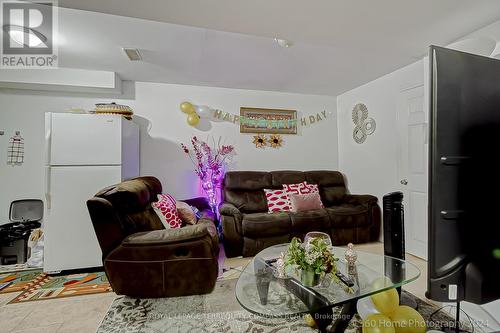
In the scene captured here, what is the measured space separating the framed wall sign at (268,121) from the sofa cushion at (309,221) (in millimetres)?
1517

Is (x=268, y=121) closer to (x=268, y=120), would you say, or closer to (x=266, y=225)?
(x=268, y=120)

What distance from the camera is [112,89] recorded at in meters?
3.14

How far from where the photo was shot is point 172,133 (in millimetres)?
3637

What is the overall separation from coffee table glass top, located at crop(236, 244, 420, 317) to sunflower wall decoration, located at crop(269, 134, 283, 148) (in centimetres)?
255

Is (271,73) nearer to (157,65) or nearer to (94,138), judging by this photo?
(157,65)

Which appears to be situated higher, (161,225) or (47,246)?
(161,225)

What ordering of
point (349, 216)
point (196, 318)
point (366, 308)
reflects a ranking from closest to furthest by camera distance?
point (366, 308)
point (196, 318)
point (349, 216)

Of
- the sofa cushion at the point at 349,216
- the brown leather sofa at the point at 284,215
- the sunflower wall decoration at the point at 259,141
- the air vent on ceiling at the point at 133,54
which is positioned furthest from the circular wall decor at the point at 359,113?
the air vent on ceiling at the point at 133,54

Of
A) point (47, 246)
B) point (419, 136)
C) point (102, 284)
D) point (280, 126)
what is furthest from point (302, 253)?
point (280, 126)

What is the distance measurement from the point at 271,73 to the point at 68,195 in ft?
9.08

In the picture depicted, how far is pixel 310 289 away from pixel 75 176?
2.59 metres

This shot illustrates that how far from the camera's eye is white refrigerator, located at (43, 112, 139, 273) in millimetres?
2547

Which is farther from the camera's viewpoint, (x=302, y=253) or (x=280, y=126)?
(x=280, y=126)

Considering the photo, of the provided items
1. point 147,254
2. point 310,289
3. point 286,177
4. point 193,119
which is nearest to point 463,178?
point 310,289
